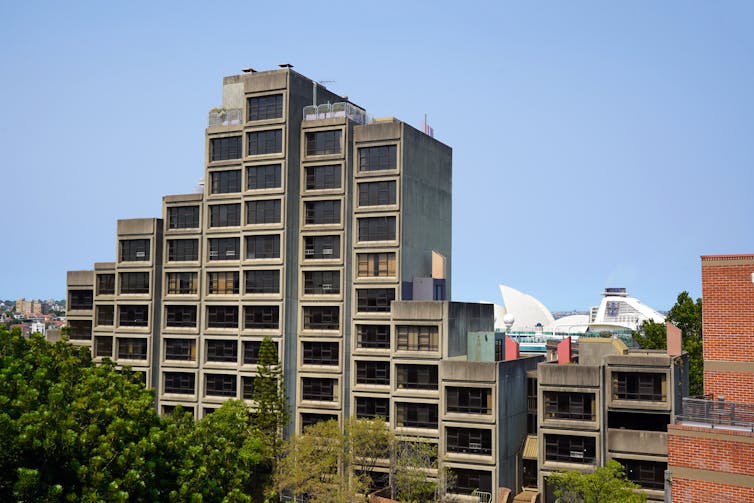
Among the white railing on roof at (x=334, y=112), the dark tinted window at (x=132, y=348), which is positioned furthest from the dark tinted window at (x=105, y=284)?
the white railing on roof at (x=334, y=112)

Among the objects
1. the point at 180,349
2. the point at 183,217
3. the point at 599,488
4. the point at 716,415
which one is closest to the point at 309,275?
the point at 183,217

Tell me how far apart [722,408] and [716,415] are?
1391mm

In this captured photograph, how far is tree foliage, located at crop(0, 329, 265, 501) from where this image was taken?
3231 centimetres

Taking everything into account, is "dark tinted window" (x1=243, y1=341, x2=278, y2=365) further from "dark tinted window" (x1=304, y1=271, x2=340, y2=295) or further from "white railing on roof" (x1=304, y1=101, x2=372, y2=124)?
"white railing on roof" (x1=304, y1=101, x2=372, y2=124)

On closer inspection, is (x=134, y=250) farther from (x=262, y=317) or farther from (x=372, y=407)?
(x=372, y=407)

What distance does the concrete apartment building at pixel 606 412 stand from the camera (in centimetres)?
6222

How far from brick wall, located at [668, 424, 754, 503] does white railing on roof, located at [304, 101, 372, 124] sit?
56.4 m

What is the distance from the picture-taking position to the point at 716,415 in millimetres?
27922

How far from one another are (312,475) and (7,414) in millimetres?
36900

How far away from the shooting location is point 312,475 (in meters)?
66.4

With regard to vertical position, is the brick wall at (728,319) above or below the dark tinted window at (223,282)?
below

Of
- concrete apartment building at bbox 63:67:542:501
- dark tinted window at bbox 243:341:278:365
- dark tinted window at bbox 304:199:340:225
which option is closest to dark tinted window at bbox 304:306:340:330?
concrete apartment building at bbox 63:67:542:501

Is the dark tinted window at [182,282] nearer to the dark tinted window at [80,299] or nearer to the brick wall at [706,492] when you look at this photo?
the dark tinted window at [80,299]

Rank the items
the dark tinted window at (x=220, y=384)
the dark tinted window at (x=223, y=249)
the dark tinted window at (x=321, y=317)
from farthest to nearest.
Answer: the dark tinted window at (x=223, y=249)
the dark tinted window at (x=220, y=384)
the dark tinted window at (x=321, y=317)
